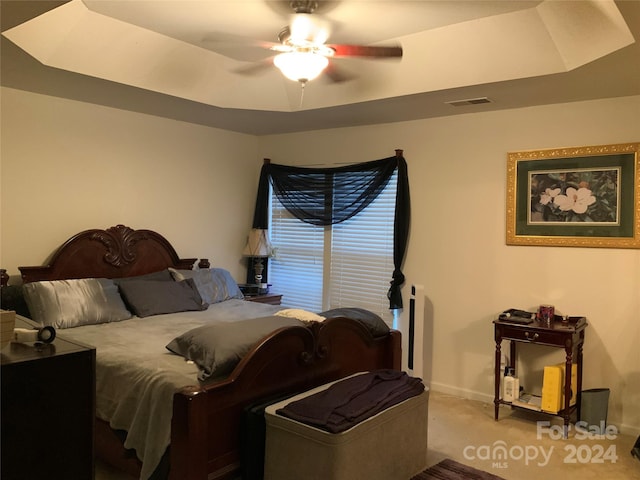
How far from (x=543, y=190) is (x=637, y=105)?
839mm

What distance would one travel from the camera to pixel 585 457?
3271mm

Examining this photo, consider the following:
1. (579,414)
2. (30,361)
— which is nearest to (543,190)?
(579,414)

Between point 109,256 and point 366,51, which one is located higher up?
point 366,51

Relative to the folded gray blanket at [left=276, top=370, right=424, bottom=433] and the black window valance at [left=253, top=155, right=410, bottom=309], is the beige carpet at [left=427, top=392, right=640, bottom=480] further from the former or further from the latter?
the black window valance at [left=253, top=155, right=410, bottom=309]

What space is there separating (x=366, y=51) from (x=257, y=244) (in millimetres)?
2993

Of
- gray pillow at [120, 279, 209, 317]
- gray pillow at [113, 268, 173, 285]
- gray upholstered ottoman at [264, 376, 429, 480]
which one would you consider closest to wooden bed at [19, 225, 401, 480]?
gray upholstered ottoman at [264, 376, 429, 480]

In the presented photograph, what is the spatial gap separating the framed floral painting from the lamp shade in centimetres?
249

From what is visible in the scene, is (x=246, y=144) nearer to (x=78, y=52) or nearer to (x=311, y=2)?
(x=78, y=52)

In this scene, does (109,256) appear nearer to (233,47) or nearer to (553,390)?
(233,47)

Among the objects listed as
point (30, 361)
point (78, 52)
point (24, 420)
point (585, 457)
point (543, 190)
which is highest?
point (78, 52)

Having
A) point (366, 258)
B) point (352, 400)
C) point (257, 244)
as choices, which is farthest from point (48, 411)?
point (257, 244)

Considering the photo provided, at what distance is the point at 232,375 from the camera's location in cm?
257

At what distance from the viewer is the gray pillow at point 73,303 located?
11.7 ft

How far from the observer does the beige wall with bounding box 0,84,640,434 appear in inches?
148
